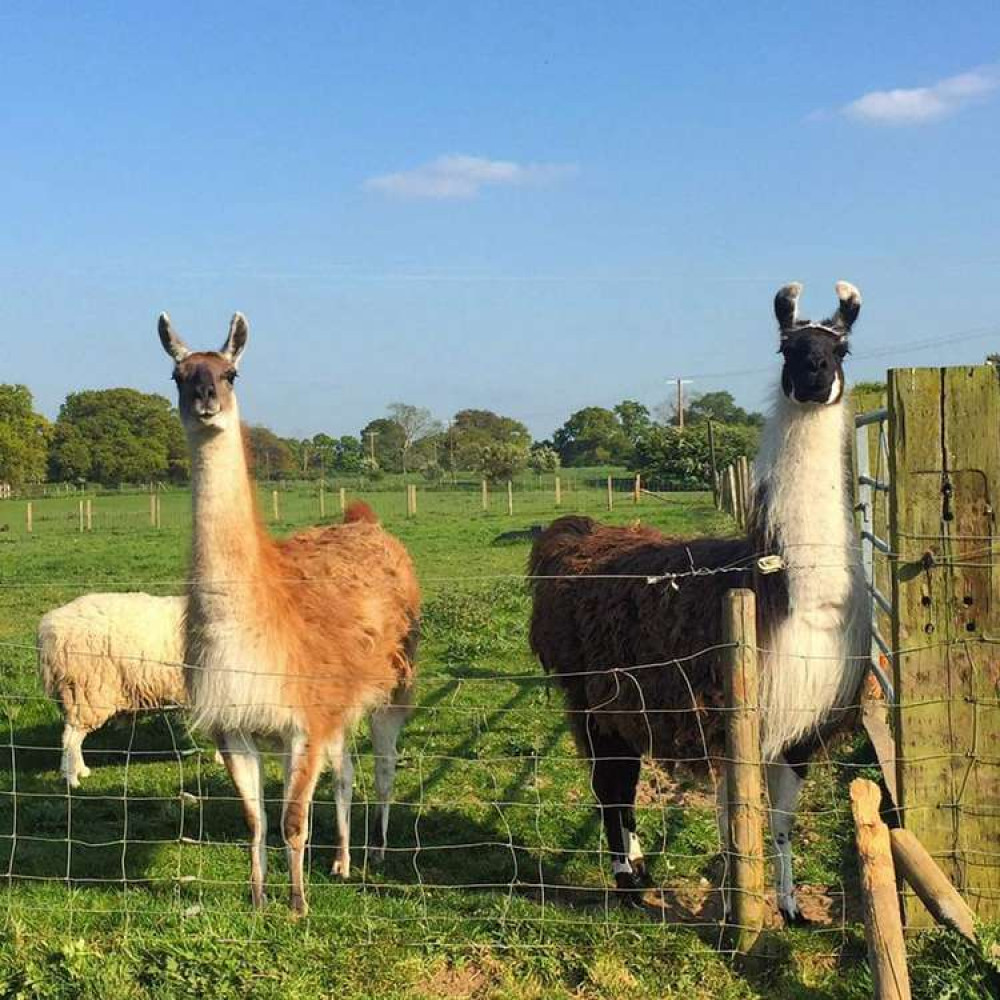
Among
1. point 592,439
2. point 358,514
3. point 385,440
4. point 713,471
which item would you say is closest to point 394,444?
point 385,440

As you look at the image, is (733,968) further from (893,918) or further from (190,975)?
(190,975)

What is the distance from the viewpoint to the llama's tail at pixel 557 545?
19.0 feet

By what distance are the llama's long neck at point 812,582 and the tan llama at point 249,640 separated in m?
2.11

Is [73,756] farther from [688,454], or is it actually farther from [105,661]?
[688,454]

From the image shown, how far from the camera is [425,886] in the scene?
182 inches

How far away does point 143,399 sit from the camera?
65438mm

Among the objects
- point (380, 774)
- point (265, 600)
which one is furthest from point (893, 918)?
point (380, 774)

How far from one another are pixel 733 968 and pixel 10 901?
315 cm

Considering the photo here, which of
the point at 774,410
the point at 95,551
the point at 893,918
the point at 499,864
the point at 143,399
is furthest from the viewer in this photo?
the point at 143,399

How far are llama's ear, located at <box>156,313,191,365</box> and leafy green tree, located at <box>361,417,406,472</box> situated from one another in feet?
222

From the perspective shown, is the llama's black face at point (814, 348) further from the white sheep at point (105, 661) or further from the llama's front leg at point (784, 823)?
the white sheep at point (105, 661)

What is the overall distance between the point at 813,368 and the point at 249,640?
2.66m

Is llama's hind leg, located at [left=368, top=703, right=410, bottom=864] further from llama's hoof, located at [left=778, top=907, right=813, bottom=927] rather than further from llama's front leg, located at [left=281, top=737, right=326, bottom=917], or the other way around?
llama's hoof, located at [left=778, top=907, right=813, bottom=927]

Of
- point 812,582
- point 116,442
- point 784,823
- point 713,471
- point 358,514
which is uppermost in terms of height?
point 116,442
